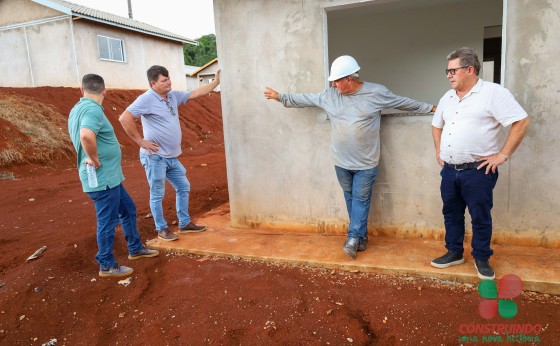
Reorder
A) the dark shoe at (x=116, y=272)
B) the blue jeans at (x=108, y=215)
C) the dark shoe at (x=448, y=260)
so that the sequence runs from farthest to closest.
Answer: the dark shoe at (x=116, y=272) < the blue jeans at (x=108, y=215) < the dark shoe at (x=448, y=260)

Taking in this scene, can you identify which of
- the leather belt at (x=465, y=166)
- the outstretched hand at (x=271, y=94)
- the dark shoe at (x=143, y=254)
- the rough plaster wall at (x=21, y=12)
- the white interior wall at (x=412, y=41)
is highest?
the rough plaster wall at (x=21, y=12)

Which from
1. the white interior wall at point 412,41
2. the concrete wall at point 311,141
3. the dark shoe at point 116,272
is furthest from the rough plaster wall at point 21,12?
the dark shoe at point 116,272

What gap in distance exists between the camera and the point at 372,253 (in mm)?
3895

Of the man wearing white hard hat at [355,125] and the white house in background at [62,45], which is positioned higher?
the white house in background at [62,45]

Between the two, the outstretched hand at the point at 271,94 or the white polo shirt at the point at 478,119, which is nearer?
the white polo shirt at the point at 478,119

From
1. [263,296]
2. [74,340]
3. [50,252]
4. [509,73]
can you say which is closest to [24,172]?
[50,252]

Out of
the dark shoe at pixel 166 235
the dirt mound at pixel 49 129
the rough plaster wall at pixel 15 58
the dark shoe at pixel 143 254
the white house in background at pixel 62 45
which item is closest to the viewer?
the dark shoe at pixel 143 254

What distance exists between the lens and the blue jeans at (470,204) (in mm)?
3102

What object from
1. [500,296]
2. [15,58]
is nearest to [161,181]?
[500,296]

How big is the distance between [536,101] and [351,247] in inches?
81.6

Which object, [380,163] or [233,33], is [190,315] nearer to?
[380,163]

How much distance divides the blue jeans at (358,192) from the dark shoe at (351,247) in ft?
0.16

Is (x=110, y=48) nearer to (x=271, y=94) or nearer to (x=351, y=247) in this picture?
(x=271, y=94)

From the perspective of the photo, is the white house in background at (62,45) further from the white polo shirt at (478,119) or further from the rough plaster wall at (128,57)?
the white polo shirt at (478,119)
